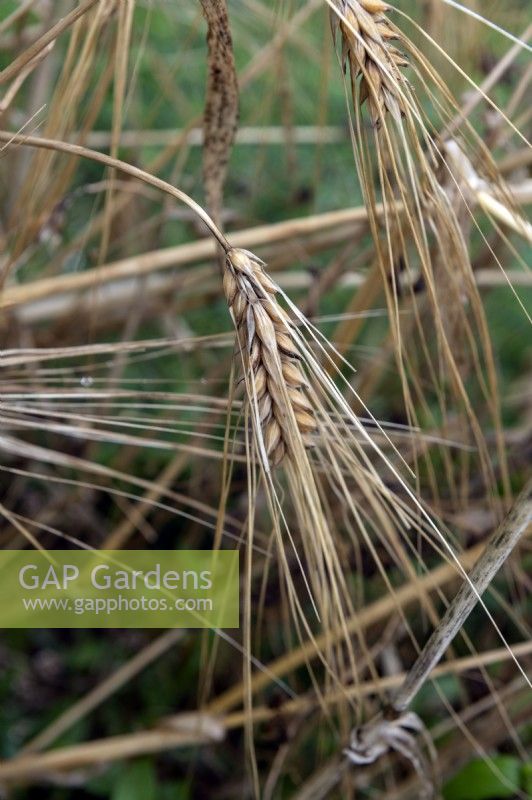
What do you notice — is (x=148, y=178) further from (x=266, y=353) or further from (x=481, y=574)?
(x=481, y=574)

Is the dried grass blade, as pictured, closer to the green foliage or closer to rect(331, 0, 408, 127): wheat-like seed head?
rect(331, 0, 408, 127): wheat-like seed head

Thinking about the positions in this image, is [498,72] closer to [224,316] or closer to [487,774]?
[224,316]

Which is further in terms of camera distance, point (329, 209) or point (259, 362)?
point (329, 209)

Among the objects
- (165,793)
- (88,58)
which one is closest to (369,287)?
(88,58)

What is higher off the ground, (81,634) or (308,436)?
(308,436)

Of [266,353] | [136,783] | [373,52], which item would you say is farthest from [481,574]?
[136,783]

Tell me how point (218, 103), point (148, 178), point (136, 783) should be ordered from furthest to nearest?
1. point (136, 783)
2. point (218, 103)
3. point (148, 178)
